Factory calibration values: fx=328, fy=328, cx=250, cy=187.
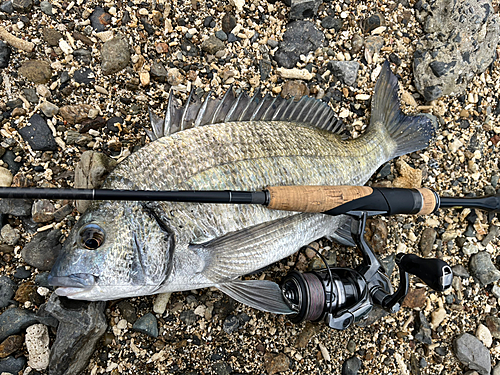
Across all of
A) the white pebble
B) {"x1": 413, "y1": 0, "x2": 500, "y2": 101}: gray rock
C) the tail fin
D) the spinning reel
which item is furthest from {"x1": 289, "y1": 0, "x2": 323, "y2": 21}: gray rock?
the white pebble

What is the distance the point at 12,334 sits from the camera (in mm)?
2199

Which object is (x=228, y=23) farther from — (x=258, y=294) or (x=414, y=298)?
(x=414, y=298)

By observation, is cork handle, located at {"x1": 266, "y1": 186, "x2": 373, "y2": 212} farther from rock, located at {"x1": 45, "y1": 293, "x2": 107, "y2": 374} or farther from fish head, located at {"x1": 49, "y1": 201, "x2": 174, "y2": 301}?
rock, located at {"x1": 45, "y1": 293, "x2": 107, "y2": 374}

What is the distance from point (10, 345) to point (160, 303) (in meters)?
0.98

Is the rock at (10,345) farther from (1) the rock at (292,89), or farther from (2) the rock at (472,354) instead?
(2) the rock at (472,354)

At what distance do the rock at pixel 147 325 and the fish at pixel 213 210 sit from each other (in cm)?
46

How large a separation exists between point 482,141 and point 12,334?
4067 mm

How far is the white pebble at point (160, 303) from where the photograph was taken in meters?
2.39

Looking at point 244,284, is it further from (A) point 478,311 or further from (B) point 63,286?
(A) point 478,311

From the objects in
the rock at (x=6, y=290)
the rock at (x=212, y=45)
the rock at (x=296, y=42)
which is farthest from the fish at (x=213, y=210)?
the rock at (x=6, y=290)

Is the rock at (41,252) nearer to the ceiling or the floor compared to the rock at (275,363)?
nearer to the ceiling

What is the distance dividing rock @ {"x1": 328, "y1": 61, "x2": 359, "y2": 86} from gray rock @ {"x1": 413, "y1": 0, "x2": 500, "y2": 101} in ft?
1.91

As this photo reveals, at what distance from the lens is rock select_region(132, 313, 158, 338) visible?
2.35m

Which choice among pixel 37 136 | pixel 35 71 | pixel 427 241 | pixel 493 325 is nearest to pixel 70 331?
pixel 37 136
